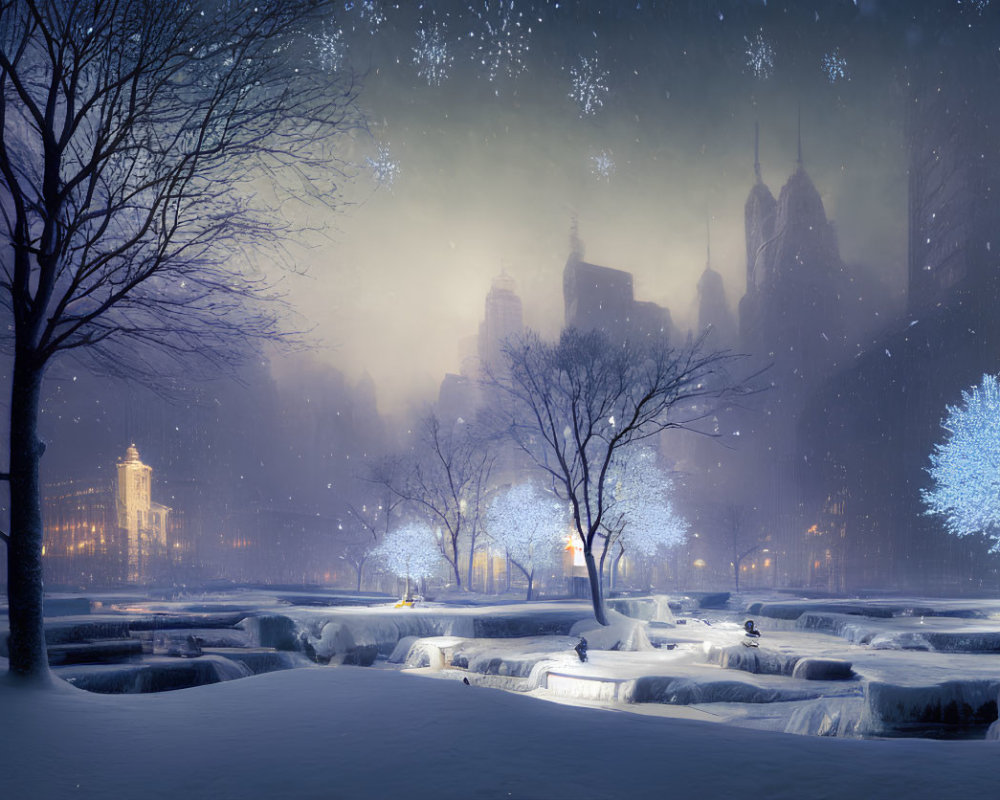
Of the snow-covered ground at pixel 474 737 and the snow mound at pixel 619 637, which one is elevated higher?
the snow-covered ground at pixel 474 737

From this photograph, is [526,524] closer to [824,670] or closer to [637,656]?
[637,656]

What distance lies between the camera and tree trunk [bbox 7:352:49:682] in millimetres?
9797

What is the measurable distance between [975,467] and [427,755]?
133ft

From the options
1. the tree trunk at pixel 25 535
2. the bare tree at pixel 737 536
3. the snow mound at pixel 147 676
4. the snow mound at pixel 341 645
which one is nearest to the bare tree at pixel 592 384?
the snow mound at pixel 341 645

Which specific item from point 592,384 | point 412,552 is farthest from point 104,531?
point 592,384

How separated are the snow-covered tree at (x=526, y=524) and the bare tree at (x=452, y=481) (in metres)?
3.39

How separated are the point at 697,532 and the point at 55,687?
142m

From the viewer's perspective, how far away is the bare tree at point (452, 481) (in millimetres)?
57750

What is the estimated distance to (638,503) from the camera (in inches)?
1996

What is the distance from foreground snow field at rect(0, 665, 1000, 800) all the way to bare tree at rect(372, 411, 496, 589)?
43944 mm

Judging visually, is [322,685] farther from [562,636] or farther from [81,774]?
[562,636]

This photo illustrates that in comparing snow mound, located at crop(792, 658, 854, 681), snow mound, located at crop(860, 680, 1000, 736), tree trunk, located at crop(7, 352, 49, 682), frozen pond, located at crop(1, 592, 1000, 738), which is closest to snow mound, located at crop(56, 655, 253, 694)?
frozen pond, located at crop(1, 592, 1000, 738)

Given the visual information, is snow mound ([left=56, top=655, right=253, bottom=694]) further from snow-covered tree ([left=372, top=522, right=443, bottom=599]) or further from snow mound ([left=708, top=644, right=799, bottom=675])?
snow-covered tree ([left=372, top=522, right=443, bottom=599])

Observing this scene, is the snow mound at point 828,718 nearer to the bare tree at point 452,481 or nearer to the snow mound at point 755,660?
the snow mound at point 755,660
